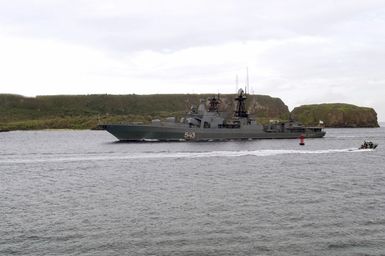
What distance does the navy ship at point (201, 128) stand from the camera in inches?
3944

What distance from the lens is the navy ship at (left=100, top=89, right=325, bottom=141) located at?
10019cm

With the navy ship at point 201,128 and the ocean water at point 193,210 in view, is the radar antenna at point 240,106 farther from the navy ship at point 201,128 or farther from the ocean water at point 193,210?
the ocean water at point 193,210

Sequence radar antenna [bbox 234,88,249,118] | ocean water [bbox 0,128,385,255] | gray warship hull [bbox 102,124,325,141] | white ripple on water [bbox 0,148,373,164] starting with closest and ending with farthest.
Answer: ocean water [bbox 0,128,385,255], white ripple on water [bbox 0,148,373,164], gray warship hull [bbox 102,124,325,141], radar antenna [bbox 234,88,249,118]

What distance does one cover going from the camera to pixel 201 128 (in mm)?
102312

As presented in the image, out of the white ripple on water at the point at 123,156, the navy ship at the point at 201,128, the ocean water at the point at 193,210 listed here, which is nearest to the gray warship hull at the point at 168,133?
the navy ship at the point at 201,128

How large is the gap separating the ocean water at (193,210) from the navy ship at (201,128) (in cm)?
4263

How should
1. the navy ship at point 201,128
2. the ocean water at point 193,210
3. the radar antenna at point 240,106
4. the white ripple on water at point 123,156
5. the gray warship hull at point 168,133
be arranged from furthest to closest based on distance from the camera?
the radar antenna at point 240,106, the navy ship at point 201,128, the gray warship hull at point 168,133, the white ripple on water at point 123,156, the ocean water at point 193,210

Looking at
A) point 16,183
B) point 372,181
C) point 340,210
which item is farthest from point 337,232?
point 16,183

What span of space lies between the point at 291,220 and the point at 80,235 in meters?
12.4

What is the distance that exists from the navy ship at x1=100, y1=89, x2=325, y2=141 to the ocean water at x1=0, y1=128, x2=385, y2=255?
42.6m

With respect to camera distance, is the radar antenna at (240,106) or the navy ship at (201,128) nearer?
the navy ship at (201,128)

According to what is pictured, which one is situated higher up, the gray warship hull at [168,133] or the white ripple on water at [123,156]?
the gray warship hull at [168,133]

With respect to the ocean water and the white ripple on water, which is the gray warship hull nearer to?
the white ripple on water

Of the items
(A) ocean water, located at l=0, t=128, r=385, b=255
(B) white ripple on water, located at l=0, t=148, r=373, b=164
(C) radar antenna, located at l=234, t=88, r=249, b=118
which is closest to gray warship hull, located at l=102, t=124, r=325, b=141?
(C) radar antenna, located at l=234, t=88, r=249, b=118
